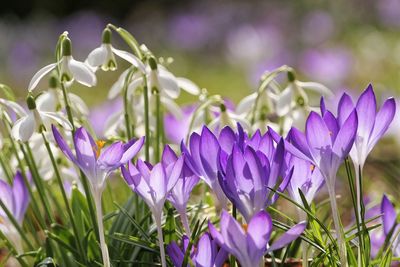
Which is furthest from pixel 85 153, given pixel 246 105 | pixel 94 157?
pixel 246 105

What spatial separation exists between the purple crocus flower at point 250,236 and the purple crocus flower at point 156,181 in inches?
6.3

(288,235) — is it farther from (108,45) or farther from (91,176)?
(108,45)

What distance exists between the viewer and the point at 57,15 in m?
12.5

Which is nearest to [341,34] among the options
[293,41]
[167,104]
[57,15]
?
[293,41]

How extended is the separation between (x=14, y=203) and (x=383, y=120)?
2.63ft

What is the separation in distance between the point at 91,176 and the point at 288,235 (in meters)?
0.34

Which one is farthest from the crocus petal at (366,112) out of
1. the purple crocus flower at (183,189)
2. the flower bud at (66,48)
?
the flower bud at (66,48)

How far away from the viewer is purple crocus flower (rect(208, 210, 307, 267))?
3.73ft

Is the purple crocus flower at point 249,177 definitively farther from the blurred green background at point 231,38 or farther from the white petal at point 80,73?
the blurred green background at point 231,38

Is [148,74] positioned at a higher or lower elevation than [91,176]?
higher

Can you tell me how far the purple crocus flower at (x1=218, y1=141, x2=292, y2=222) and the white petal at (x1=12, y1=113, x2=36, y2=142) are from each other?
15.3 inches

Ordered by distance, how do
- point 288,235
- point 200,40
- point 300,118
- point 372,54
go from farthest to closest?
point 200,40 < point 372,54 < point 300,118 < point 288,235

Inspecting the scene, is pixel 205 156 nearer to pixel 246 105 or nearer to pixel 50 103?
pixel 50 103

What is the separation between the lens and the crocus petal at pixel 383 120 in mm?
1331
